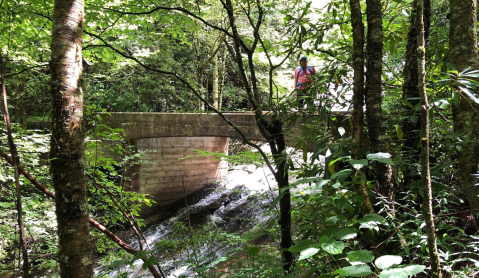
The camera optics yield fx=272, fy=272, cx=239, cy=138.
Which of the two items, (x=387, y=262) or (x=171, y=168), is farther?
(x=171, y=168)

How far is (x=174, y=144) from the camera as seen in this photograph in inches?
371

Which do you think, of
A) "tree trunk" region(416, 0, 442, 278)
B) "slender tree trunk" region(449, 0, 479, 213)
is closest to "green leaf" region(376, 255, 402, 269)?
"tree trunk" region(416, 0, 442, 278)

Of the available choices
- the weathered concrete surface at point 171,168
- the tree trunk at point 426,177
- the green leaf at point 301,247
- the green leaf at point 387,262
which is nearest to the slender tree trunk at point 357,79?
the tree trunk at point 426,177

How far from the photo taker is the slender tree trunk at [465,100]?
52.3 inches

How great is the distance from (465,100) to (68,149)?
6.74 feet

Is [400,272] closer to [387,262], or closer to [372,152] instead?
[387,262]

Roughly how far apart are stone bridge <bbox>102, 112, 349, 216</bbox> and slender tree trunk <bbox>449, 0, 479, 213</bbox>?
3987mm

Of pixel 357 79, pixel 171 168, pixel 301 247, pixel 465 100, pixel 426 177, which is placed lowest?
pixel 171 168

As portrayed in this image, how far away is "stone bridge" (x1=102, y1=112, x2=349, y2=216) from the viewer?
716cm

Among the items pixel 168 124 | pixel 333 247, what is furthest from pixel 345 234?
pixel 168 124

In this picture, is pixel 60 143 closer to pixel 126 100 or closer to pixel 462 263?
pixel 462 263

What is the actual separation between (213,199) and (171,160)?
201 centimetres

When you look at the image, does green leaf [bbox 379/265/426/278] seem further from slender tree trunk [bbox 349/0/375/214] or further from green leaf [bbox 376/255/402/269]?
slender tree trunk [bbox 349/0/375/214]

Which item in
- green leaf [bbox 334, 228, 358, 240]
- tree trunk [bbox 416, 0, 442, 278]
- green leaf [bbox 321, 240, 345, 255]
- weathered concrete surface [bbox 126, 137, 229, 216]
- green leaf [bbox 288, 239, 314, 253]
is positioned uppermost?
tree trunk [bbox 416, 0, 442, 278]
